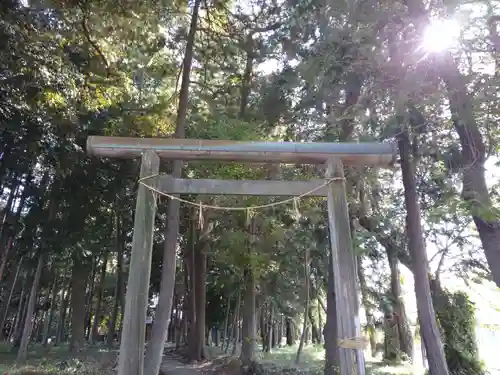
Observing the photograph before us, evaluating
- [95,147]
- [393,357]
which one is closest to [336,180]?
[95,147]

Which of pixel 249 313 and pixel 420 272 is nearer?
pixel 420 272

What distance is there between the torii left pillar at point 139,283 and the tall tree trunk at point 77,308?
335 inches

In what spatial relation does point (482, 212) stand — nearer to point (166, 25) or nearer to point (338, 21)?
point (338, 21)

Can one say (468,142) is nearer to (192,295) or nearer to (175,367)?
(175,367)

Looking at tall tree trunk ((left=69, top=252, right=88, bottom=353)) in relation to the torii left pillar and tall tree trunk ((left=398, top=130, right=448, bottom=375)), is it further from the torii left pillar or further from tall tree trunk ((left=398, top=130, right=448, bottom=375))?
tall tree trunk ((left=398, top=130, right=448, bottom=375))

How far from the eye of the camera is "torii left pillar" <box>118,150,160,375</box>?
327 centimetres

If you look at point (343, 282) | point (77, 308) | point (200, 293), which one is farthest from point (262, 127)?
point (77, 308)

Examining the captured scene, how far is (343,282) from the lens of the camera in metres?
3.43

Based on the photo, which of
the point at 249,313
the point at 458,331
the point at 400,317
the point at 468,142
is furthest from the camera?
the point at 400,317

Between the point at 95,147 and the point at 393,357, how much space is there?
9629mm

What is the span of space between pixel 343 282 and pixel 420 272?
3.24m

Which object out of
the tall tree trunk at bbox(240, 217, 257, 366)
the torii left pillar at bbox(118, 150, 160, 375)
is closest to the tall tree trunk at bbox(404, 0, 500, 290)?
the torii left pillar at bbox(118, 150, 160, 375)

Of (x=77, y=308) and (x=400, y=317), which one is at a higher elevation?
(x=77, y=308)

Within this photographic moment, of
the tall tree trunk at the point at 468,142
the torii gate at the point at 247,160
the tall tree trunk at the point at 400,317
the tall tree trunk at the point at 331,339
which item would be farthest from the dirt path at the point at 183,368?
the tall tree trunk at the point at 468,142
